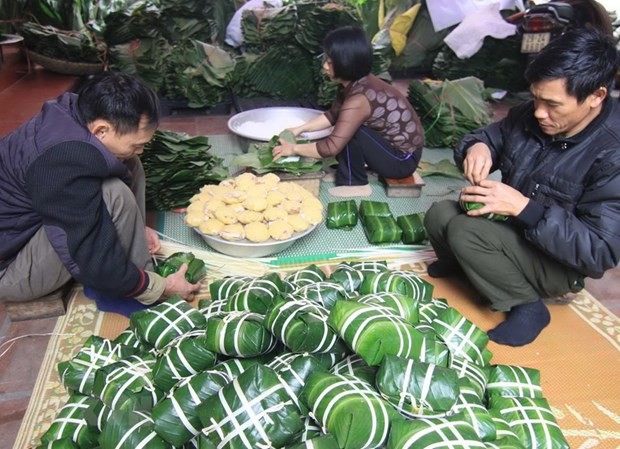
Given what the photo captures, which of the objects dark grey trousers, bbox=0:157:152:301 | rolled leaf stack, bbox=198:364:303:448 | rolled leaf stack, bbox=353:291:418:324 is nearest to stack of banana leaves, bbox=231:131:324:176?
dark grey trousers, bbox=0:157:152:301

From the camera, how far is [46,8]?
14.5ft

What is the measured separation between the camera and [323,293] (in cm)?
150

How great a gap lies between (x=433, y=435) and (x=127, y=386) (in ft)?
2.56

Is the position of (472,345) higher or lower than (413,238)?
higher

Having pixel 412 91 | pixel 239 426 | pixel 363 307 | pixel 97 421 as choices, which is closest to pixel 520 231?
pixel 363 307

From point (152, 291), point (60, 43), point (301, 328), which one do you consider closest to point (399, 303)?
point (301, 328)

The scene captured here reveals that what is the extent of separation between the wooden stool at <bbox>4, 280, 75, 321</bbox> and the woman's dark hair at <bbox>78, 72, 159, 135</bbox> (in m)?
0.83

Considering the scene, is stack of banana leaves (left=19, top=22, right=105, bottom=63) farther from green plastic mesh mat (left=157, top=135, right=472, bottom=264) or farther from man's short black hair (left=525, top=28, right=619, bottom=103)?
man's short black hair (left=525, top=28, right=619, bottom=103)

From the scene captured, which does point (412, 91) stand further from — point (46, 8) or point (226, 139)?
point (46, 8)

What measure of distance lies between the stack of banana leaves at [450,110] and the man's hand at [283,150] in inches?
65.3

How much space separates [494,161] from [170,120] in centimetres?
341

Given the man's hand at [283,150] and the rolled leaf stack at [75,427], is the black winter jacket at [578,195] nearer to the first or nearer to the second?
the man's hand at [283,150]

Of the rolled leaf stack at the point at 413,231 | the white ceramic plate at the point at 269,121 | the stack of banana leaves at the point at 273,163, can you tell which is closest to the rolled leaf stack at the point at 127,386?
the rolled leaf stack at the point at 413,231

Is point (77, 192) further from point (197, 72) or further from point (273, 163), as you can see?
point (197, 72)
